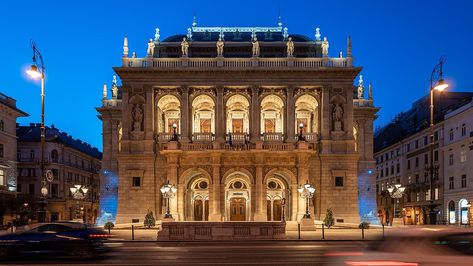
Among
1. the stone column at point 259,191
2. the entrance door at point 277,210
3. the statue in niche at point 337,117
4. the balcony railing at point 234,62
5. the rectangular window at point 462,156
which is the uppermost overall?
the balcony railing at point 234,62

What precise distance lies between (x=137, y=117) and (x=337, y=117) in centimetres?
2176

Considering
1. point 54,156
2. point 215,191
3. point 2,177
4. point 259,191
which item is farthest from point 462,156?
point 54,156

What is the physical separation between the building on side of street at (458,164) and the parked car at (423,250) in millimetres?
54339

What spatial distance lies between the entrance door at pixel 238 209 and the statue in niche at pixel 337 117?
12974 millimetres

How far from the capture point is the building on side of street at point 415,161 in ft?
237

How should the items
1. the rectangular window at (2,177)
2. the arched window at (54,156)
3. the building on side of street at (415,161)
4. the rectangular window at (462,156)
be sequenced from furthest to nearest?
the arched window at (54,156) < the building on side of street at (415,161) < the rectangular window at (2,177) < the rectangular window at (462,156)

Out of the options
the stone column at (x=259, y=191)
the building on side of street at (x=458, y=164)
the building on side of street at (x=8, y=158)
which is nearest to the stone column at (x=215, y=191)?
the stone column at (x=259, y=191)

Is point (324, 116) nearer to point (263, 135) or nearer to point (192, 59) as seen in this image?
point (263, 135)

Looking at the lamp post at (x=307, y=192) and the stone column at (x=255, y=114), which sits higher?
the stone column at (x=255, y=114)

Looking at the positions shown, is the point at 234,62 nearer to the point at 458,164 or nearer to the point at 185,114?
the point at 185,114

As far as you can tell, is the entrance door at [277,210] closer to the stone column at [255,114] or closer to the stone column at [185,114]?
the stone column at [255,114]

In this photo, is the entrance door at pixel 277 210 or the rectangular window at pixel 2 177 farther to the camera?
the rectangular window at pixel 2 177

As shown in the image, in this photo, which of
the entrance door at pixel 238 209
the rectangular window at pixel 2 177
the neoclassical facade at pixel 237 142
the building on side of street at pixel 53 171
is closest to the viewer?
the neoclassical facade at pixel 237 142

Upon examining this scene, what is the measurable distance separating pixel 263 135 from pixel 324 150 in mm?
6780
